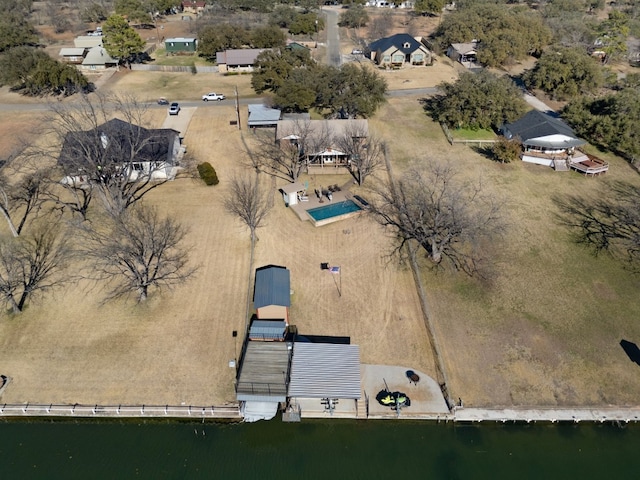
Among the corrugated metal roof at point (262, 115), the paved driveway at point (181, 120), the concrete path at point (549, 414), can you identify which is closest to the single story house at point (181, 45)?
the paved driveway at point (181, 120)

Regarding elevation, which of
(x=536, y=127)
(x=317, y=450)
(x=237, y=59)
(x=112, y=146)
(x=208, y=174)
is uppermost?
(x=112, y=146)

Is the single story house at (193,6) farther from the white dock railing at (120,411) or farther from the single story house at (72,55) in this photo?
the white dock railing at (120,411)

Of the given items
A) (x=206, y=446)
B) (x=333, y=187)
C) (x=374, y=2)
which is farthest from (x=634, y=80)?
(x=374, y=2)

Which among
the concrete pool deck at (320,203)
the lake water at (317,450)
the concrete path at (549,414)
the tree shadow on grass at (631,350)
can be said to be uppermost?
A: the concrete pool deck at (320,203)

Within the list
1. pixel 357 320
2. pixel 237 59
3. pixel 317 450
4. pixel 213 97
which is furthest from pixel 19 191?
pixel 237 59

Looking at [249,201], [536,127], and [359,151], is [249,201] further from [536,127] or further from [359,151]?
[536,127]

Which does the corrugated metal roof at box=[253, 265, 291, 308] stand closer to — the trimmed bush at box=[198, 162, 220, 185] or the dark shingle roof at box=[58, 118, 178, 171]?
the trimmed bush at box=[198, 162, 220, 185]
